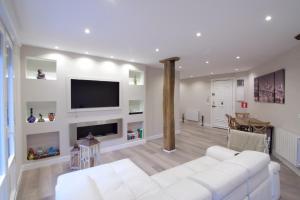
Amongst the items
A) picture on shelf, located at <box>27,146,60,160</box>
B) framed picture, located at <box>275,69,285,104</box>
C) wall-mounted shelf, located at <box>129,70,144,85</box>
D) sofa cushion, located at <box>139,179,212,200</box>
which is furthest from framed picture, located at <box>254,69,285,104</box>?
picture on shelf, located at <box>27,146,60,160</box>

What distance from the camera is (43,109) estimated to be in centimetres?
350

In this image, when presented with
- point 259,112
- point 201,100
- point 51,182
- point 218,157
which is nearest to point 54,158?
point 51,182

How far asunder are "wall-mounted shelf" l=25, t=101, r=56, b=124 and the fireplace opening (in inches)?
28.0

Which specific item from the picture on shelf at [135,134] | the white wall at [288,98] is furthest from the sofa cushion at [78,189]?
the white wall at [288,98]

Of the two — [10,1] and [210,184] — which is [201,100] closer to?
[210,184]

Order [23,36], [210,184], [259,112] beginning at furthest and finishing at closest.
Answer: [259,112] → [23,36] → [210,184]

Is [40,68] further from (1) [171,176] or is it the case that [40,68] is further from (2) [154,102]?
(1) [171,176]

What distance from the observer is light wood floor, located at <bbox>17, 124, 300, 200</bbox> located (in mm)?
2410

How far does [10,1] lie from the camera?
1.66m

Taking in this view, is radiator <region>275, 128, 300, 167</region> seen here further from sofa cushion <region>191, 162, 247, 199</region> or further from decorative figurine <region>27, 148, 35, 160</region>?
decorative figurine <region>27, 148, 35, 160</region>

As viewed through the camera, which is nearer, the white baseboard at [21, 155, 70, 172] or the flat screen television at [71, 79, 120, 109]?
the white baseboard at [21, 155, 70, 172]

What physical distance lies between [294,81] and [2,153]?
5.01 metres

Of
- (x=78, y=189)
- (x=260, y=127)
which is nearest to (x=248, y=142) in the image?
(x=260, y=127)

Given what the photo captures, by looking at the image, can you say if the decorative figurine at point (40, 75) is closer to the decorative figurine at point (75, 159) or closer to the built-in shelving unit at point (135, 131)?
the decorative figurine at point (75, 159)
